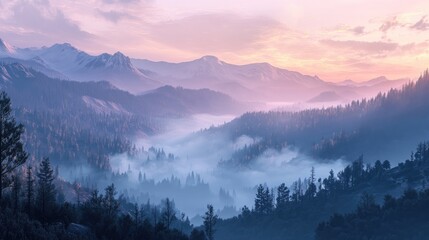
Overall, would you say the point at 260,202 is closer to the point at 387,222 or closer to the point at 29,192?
the point at 387,222

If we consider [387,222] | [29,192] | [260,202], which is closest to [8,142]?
[29,192]

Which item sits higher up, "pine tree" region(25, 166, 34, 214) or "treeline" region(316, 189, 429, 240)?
"pine tree" region(25, 166, 34, 214)

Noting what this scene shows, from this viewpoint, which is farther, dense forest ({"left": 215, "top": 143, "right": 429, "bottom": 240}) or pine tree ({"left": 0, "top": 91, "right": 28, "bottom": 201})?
dense forest ({"left": 215, "top": 143, "right": 429, "bottom": 240})

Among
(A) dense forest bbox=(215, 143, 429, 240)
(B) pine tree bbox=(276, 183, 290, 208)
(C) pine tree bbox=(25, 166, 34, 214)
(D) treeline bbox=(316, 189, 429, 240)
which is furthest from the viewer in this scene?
(B) pine tree bbox=(276, 183, 290, 208)

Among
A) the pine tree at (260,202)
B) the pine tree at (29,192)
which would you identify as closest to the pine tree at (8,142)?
the pine tree at (29,192)

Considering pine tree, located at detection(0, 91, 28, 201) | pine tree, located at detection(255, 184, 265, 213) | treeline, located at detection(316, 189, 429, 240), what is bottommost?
treeline, located at detection(316, 189, 429, 240)

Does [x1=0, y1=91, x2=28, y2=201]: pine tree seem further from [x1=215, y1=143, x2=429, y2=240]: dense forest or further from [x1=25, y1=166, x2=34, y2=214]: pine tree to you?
[x1=215, y1=143, x2=429, y2=240]: dense forest

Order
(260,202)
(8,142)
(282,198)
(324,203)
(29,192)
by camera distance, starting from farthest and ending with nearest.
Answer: (282,198) < (260,202) < (324,203) < (29,192) < (8,142)

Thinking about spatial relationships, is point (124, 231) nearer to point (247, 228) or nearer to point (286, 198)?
point (247, 228)

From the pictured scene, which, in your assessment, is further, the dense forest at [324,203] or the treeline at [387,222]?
the dense forest at [324,203]

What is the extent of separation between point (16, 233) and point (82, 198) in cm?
16309

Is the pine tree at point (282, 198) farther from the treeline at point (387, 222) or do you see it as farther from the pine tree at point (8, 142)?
the pine tree at point (8, 142)

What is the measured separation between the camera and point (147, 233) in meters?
58.0

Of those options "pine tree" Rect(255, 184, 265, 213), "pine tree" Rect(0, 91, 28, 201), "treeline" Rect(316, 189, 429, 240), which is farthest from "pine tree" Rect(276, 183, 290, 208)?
"pine tree" Rect(0, 91, 28, 201)
